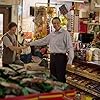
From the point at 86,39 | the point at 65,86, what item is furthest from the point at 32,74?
the point at 86,39

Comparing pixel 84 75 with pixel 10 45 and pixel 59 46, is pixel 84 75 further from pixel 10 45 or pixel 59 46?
pixel 10 45

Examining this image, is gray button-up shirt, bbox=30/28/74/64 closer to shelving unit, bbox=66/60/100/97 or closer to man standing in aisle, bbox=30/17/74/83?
man standing in aisle, bbox=30/17/74/83

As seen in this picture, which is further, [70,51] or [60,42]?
[60,42]

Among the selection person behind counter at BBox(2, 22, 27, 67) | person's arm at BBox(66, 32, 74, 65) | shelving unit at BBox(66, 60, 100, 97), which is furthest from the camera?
person behind counter at BBox(2, 22, 27, 67)

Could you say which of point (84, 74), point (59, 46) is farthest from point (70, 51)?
point (84, 74)

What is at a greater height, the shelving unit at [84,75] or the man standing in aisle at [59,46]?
the man standing in aisle at [59,46]

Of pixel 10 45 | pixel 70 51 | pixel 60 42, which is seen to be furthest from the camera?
pixel 10 45

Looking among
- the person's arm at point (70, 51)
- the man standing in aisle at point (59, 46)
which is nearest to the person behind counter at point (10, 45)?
the man standing in aisle at point (59, 46)

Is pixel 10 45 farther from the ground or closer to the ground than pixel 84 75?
farther from the ground

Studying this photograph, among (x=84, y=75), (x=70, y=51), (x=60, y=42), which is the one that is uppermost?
(x=60, y=42)

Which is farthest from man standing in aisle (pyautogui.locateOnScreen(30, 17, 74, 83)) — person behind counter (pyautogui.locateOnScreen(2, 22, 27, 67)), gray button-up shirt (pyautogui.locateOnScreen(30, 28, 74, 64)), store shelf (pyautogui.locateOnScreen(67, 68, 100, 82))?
person behind counter (pyautogui.locateOnScreen(2, 22, 27, 67))

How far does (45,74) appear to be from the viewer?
9.16 ft

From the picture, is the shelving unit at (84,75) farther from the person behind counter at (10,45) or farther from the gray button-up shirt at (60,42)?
the person behind counter at (10,45)

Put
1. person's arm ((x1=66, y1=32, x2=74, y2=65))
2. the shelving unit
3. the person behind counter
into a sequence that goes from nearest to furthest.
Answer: the shelving unit < person's arm ((x1=66, y1=32, x2=74, y2=65)) < the person behind counter
